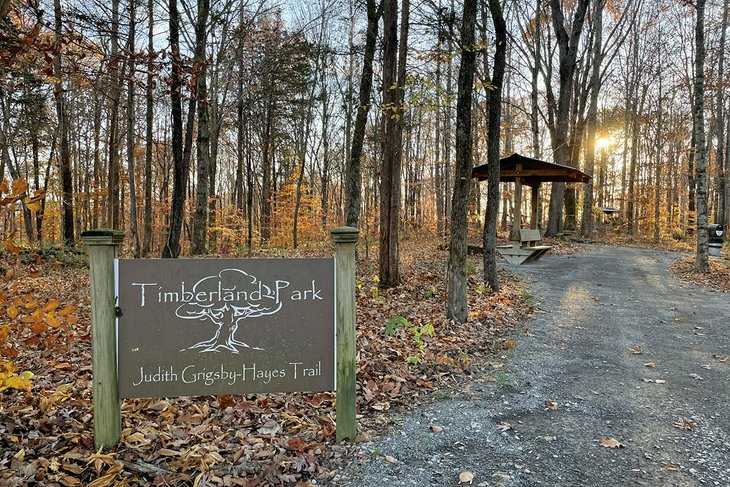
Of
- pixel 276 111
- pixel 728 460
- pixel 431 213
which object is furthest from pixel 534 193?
Answer: pixel 431 213

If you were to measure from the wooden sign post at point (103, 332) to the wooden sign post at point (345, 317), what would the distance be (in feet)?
4.75

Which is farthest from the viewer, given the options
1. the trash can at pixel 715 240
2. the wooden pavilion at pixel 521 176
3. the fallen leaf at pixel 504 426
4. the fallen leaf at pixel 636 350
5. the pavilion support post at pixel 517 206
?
the trash can at pixel 715 240

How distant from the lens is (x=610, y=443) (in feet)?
10.7

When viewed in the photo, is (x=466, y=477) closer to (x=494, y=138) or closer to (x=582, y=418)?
(x=582, y=418)

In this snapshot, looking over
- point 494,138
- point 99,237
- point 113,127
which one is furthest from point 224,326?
point 113,127

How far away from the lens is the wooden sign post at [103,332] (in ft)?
9.06

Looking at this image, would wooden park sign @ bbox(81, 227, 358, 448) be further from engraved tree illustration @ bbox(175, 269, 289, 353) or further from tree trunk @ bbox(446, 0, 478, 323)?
tree trunk @ bbox(446, 0, 478, 323)

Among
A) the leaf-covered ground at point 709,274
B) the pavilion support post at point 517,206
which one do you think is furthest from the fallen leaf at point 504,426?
the pavilion support post at point 517,206

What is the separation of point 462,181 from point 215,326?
4728 mm

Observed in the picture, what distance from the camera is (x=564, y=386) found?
443 centimetres

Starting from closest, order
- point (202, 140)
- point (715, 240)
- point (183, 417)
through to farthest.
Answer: point (183, 417) < point (202, 140) < point (715, 240)

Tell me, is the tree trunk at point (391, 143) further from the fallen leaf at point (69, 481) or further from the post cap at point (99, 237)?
the fallen leaf at point (69, 481)

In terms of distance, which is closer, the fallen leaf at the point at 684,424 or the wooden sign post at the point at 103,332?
the wooden sign post at the point at 103,332

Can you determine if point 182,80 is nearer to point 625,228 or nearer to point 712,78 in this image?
point 712,78
